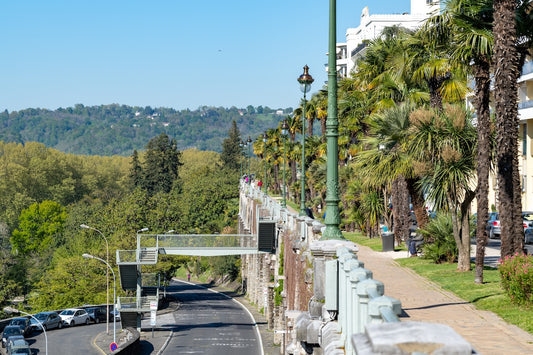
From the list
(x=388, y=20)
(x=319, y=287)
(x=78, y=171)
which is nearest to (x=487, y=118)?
(x=319, y=287)

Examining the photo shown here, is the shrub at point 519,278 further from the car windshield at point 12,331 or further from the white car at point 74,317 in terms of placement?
the white car at point 74,317

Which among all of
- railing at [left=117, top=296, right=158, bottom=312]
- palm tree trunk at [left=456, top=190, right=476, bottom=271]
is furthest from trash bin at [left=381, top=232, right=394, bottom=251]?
railing at [left=117, top=296, right=158, bottom=312]

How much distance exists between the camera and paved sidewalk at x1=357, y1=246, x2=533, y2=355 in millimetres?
12619

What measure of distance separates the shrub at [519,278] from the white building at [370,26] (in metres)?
75.3

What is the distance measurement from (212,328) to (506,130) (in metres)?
48.3

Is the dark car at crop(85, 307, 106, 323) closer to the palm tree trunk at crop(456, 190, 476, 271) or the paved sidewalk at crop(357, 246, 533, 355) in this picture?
the palm tree trunk at crop(456, 190, 476, 271)

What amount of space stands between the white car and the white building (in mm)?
44764

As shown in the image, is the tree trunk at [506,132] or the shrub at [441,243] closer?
the tree trunk at [506,132]

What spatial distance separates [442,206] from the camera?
26.7 m

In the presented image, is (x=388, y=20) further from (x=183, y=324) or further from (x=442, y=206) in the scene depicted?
(x=442, y=206)

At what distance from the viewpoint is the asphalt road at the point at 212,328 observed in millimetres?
54250

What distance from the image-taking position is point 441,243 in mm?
29141

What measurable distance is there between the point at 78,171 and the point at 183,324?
353 feet

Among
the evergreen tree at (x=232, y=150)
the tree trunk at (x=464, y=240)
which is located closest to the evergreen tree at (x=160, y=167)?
the evergreen tree at (x=232, y=150)
